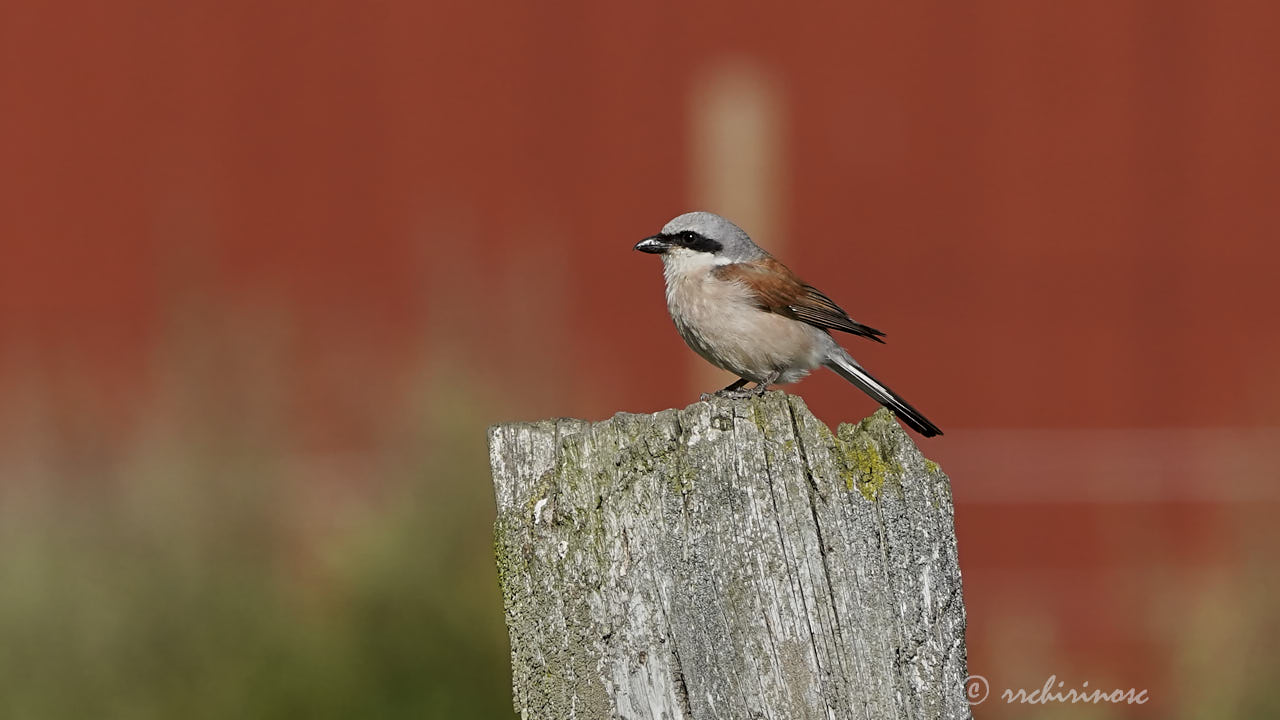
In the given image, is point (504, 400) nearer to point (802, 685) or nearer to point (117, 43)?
point (802, 685)

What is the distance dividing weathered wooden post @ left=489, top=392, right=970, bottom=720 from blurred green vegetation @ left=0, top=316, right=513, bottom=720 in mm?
2477

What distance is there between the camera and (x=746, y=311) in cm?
502

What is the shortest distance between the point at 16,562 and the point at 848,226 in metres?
4.50

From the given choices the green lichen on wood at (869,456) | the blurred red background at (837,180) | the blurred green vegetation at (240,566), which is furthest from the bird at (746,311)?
the green lichen on wood at (869,456)

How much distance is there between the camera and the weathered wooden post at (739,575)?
7.65ft

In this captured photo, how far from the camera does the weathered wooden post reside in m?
2.33

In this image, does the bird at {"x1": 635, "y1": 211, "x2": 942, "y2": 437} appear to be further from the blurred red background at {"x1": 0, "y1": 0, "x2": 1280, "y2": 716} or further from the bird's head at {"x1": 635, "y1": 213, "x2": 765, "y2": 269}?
the blurred red background at {"x1": 0, "y1": 0, "x2": 1280, "y2": 716}

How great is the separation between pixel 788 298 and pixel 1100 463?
3.16 m

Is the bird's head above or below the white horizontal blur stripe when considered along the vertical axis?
above

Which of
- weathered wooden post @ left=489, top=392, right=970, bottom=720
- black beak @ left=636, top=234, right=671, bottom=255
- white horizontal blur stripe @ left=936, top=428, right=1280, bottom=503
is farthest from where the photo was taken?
white horizontal blur stripe @ left=936, top=428, right=1280, bottom=503

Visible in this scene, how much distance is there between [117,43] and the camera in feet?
25.2

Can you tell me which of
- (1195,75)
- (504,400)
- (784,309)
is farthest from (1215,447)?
(504,400)
